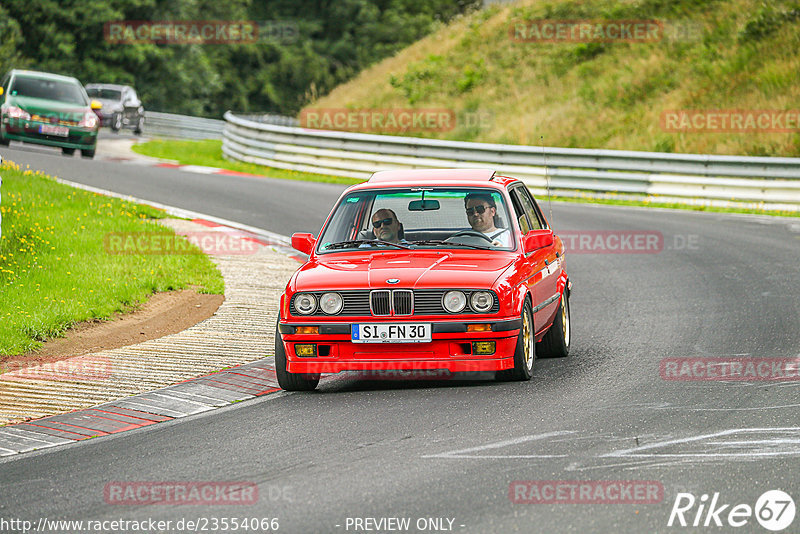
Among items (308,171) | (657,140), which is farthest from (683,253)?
(308,171)

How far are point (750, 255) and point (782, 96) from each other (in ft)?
42.2

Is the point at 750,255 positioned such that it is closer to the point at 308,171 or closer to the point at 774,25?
the point at 308,171

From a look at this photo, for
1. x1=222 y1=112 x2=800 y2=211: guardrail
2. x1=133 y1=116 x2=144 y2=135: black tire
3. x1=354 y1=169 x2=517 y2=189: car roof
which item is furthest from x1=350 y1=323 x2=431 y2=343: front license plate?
x1=133 y1=116 x2=144 y2=135: black tire

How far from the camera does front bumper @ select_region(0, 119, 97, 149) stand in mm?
25766

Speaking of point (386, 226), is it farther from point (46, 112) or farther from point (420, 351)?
point (46, 112)

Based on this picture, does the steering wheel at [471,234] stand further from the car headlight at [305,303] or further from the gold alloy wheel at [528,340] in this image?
the car headlight at [305,303]

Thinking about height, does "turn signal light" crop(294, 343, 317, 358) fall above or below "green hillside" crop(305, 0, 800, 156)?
below

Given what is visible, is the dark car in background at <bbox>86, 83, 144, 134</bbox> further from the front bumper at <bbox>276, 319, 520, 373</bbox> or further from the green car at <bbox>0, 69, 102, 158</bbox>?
the front bumper at <bbox>276, 319, 520, 373</bbox>

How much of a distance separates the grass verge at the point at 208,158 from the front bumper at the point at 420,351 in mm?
17368

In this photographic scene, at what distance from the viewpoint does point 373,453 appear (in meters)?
6.38

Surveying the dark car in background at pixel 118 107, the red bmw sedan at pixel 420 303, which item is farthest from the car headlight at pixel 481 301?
the dark car in background at pixel 118 107

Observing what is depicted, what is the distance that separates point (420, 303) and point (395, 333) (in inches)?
10.9

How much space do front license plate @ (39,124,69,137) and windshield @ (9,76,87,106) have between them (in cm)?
71

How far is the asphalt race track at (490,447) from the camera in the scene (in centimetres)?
536
